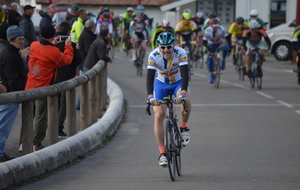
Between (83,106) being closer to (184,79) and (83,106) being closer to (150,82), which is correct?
(150,82)

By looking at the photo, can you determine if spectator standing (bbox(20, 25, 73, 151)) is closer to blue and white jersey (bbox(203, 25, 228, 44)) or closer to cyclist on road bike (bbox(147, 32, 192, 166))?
cyclist on road bike (bbox(147, 32, 192, 166))

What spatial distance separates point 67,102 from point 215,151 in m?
2.24

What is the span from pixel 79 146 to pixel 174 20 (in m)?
44.2

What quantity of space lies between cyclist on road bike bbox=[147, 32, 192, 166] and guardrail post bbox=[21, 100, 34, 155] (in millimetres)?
1422

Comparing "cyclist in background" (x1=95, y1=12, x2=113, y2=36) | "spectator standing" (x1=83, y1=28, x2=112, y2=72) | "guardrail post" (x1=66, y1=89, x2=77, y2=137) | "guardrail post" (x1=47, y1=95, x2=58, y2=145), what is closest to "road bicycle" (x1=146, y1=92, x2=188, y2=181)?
"guardrail post" (x1=47, y1=95, x2=58, y2=145)

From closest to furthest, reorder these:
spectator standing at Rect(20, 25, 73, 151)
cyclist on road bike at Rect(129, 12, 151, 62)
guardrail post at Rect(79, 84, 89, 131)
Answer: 1. spectator standing at Rect(20, 25, 73, 151)
2. guardrail post at Rect(79, 84, 89, 131)
3. cyclist on road bike at Rect(129, 12, 151, 62)

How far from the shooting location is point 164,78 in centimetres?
982

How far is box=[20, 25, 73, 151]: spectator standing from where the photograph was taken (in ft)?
35.0

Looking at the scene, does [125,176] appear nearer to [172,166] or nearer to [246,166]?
[172,166]

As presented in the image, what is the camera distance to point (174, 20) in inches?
2142

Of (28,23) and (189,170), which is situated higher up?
(28,23)

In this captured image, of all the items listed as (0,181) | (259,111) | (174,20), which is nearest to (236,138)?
(259,111)

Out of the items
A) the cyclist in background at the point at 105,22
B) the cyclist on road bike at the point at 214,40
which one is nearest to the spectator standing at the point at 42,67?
the cyclist on road bike at the point at 214,40

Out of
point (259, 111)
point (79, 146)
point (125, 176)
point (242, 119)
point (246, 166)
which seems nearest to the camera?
point (125, 176)
